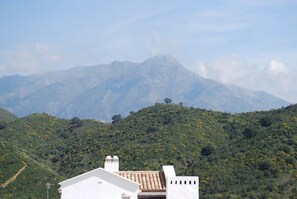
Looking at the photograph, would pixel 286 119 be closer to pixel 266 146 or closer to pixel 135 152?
pixel 266 146

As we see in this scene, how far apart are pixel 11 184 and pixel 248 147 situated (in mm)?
25090

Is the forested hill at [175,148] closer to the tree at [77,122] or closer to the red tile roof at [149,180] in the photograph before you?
the tree at [77,122]

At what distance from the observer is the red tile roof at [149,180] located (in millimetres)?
23406

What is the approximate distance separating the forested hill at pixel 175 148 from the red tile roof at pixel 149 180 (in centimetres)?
2507

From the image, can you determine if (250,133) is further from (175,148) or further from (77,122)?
(77,122)

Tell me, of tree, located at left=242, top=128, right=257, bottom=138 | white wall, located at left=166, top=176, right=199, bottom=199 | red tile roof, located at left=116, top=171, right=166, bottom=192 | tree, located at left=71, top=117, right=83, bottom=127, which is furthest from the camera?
tree, located at left=71, top=117, right=83, bottom=127

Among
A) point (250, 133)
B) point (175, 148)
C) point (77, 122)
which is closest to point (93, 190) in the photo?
point (175, 148)

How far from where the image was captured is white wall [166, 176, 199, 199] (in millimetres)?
22484

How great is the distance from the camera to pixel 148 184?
23.8 meters

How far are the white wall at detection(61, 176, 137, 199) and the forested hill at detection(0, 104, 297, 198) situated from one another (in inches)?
1041

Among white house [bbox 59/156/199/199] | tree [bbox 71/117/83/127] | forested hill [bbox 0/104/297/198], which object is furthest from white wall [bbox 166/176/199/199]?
tree [bbox 71/117/83/127]

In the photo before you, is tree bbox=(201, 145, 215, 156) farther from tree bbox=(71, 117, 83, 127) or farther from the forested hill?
tree bbox=(71, 117, 83, 127)

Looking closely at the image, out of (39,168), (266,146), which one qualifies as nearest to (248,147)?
(266,146)

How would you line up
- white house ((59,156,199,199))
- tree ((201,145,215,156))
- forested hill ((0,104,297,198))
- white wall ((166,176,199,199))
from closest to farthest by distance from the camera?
white house ((59,156,199,199)) < white wall ((166,176,199,199)) < forested hill ((0,104,297,198)) < tree ((201,145,215,156))
